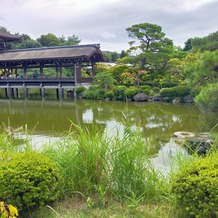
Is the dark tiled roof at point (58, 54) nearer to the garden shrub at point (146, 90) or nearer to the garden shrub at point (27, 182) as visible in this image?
the garden shrub at point (146, 90)

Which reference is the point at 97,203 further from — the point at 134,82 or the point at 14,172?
the point at 134,82

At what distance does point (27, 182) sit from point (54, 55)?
778 inches

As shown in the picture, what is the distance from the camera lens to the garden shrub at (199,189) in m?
1.98

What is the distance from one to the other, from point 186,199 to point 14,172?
4.72 feet

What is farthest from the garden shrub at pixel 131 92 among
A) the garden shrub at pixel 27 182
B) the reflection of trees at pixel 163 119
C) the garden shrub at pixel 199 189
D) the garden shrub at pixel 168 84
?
the garden shrub at pixel 199 189

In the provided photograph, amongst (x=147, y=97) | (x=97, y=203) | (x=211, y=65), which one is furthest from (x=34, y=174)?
(x=147, y=97)

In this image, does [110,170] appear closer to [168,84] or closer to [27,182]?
[27,182]

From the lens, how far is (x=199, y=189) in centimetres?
202

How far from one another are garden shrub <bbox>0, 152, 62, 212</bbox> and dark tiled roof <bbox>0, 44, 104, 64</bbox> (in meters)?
17.8

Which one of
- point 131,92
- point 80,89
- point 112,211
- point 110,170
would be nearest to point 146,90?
point 131,92

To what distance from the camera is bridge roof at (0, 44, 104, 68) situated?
20312 millimetres

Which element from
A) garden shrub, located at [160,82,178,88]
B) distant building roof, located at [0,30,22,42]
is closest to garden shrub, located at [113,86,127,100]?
garden shrub, located at [160,82,178,88]

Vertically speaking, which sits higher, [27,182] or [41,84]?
[41,84]

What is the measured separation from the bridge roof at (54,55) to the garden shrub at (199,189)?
59.6 ft
